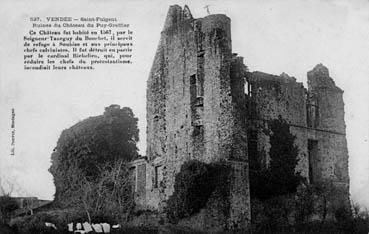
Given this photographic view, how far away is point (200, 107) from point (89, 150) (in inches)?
444

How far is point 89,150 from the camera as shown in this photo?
40.3 metres

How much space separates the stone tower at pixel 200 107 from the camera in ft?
99.3

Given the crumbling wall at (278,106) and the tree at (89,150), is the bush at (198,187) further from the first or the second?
the tree at (89,150)

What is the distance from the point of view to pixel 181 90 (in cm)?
3322

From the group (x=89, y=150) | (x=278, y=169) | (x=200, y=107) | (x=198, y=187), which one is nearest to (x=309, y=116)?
(x=278, y=169)

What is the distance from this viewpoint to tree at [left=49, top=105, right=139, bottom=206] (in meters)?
40.2

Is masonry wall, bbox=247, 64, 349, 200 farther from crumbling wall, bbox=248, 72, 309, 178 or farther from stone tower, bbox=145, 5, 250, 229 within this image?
stone tower, bbox=145, 5, 250, 229

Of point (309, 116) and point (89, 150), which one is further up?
point (309, 116)

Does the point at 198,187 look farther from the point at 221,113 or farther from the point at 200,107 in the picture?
the point at 200,107

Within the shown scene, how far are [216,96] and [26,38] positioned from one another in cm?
1002

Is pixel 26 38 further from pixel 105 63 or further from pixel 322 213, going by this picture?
pixel 322 213

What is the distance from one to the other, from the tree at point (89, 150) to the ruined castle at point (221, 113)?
3.68 m

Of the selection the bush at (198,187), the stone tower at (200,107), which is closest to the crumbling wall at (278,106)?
the stone tower at (200,107)

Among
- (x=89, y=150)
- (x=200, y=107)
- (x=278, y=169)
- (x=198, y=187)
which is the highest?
(x=200, y=107)
